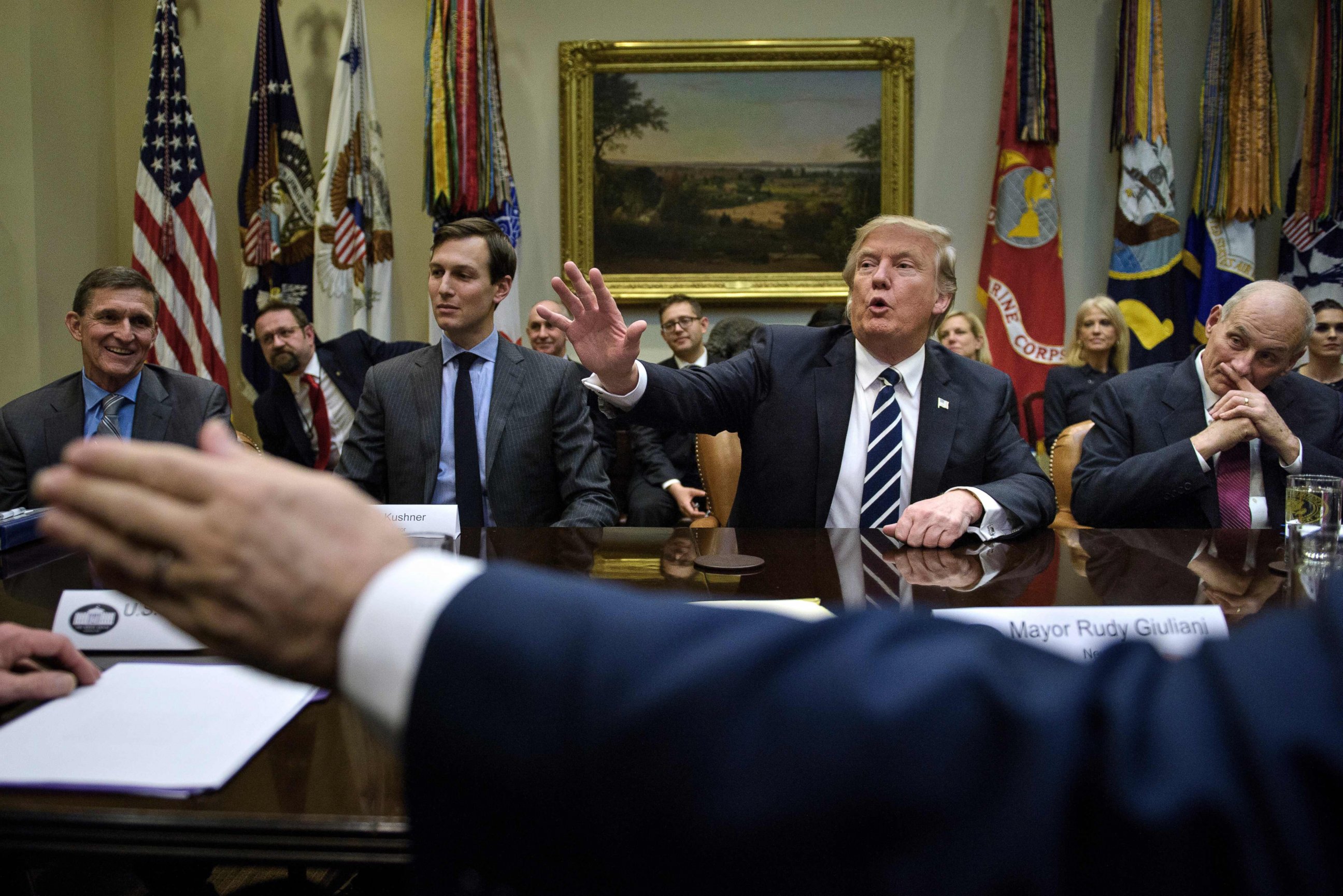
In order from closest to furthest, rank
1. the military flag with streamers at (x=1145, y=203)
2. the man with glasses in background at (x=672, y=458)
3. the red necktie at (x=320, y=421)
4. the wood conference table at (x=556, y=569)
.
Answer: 1. the wood conference table at (x=556, y=569)
2. the man with glasses in background at (x=672, y=458)
3. the red necktie at (x=320, y=421)
4. the military flag with streamers at (x=1145, y=203)

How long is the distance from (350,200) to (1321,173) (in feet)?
17.4

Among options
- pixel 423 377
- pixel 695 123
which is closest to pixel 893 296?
pixel 423 377

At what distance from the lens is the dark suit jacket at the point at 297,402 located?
4.54 metres

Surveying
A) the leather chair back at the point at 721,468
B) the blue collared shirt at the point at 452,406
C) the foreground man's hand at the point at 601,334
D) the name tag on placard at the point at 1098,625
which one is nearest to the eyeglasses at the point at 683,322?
the leather chair back at the point at 721,468

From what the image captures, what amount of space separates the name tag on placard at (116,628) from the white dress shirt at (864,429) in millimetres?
1177

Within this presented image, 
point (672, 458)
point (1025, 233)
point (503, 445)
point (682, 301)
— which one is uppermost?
point (1025, 233)

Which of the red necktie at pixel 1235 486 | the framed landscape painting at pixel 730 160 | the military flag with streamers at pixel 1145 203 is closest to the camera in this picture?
the red necktie at pixel 1235 486

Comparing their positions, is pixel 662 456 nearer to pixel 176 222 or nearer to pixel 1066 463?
pixel 1066 463

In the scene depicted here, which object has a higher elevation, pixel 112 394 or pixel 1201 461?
pixel 112 394

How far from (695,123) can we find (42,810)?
5428 mm

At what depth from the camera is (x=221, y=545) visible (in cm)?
44

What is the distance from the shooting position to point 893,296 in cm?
238

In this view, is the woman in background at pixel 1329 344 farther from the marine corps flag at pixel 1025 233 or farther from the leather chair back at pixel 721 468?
the leather chair back at pixel 721 468

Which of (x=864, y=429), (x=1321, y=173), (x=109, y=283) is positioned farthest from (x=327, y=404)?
(x=1321, y=173)
